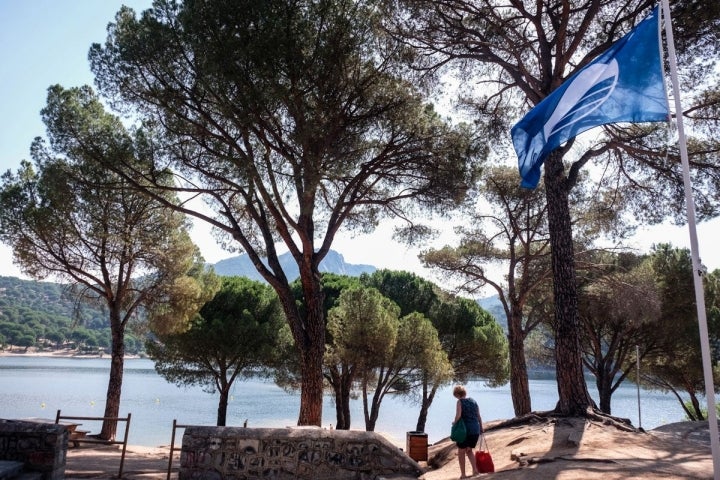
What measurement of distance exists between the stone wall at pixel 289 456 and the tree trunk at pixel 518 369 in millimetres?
7837

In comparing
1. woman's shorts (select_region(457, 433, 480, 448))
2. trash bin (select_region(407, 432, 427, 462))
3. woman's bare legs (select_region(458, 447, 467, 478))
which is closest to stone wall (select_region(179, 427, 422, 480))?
woman's bare legs (select_region(458, 447, 467, 478))

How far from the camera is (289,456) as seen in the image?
6.71 m

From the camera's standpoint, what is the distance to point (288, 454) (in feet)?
22.0

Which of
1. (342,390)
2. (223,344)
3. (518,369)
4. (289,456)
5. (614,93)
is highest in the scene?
(614,93)

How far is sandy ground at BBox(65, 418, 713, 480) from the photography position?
511 centimetres

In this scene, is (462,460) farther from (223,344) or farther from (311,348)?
(223,344)

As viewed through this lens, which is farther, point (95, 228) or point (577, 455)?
point (95, 228)

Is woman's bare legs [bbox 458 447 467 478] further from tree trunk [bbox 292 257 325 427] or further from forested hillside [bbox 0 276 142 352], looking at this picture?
forested hillside [bbox 0 276 142 352]

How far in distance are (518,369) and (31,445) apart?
11.3m

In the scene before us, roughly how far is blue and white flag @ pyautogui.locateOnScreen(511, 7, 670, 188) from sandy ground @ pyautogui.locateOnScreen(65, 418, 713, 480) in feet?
11.1

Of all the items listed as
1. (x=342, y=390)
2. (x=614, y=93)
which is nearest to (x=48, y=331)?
(x=342, y=390)

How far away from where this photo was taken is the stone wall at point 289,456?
6637 mm

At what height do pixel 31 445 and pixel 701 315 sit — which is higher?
pixel 701 315

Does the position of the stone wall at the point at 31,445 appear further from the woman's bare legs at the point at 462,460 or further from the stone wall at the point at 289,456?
the woman's bare legs at the point at 462,460
